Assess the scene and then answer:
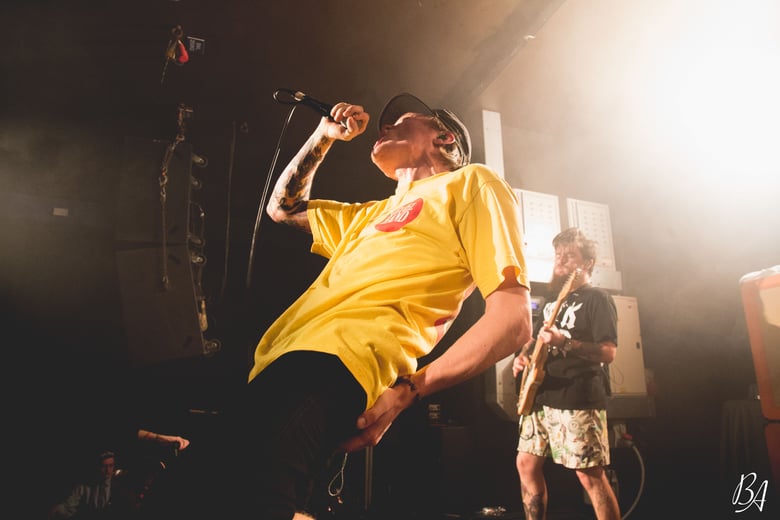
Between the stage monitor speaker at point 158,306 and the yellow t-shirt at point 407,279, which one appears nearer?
the yellow t-shirt at point 407,279

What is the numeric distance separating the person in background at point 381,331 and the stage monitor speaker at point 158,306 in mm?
2464

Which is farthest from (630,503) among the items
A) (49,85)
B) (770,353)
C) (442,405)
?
(49,85)

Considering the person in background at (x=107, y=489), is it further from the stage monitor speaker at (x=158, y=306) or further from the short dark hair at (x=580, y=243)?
the short dark hair at (x=580, y=243)

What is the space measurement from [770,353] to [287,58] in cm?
351

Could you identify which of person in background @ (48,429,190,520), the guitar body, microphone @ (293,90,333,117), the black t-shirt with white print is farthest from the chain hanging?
the black t-shirt with white print

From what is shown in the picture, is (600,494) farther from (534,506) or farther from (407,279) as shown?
(407,279)

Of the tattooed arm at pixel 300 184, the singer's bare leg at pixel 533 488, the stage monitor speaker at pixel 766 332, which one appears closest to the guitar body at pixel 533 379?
the singer's bare leg at pixel 533 488

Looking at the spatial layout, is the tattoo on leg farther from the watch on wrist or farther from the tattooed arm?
the tattooed arm

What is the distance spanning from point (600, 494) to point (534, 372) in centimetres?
75

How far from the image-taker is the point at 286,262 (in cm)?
461

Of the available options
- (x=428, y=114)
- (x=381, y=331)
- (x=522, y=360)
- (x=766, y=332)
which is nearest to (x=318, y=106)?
(x=428, y=114)

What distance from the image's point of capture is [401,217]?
A: 1045mm

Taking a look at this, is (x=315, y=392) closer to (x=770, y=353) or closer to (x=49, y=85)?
(x=770, y=353)

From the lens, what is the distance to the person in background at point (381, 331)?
677mm
